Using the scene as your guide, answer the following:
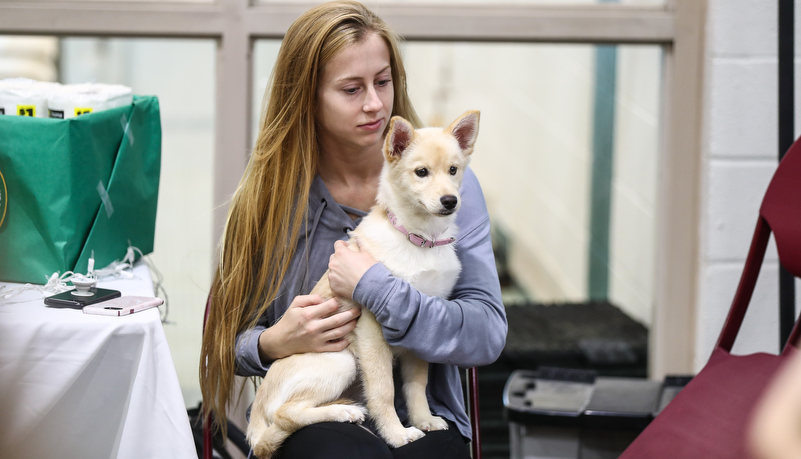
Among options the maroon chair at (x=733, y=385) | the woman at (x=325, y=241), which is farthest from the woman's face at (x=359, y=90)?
the maroon chair at (x=733, y=385)

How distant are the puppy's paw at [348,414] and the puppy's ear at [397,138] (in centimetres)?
49

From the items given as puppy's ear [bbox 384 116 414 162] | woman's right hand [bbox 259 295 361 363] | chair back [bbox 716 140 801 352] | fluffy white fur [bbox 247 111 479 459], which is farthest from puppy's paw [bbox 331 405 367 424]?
chair back [bbox 716 140 801 352]

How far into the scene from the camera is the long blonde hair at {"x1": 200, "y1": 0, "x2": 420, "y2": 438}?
1.36 metres

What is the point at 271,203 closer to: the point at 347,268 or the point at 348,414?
the point at 347,268

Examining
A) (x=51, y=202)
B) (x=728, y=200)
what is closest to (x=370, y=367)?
(x=51, y=202)

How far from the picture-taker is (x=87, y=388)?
3.56 ft

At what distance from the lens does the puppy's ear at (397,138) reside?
1231mm

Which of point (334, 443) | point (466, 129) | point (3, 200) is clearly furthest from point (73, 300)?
point (466, 129)

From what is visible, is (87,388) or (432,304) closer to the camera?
(87,388)

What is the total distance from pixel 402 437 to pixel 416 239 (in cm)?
38

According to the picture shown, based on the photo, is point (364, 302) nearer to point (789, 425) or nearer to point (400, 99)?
point (400, 99)

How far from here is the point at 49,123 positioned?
1215 millimetres

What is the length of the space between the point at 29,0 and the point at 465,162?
5.57 feet

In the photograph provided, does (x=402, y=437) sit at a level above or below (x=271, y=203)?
below
